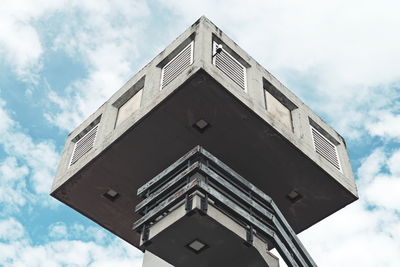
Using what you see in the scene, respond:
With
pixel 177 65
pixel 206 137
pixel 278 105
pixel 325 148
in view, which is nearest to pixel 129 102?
pixel 177 65

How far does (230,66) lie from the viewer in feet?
74.8

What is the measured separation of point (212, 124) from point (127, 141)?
126 inches

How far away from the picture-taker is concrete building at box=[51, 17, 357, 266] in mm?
21656

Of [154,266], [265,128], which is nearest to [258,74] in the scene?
[265,128]

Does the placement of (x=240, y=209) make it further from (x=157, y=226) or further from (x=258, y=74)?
(x=258, y=74)

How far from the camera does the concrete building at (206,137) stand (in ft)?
71.1

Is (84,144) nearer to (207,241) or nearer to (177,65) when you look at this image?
(177,65)

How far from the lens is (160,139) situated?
22.8 metres

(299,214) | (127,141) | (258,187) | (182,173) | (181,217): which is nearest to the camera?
(181,217)

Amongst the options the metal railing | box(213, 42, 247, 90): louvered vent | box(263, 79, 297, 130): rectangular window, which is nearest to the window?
box(263, 79, 297, 130): rectangular window

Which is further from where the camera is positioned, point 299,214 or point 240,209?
point 299,214

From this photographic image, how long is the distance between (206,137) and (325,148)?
18.1ft

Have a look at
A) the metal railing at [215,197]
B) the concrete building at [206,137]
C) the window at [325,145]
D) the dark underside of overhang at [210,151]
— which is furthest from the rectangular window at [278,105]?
the metal railing at [215,197]

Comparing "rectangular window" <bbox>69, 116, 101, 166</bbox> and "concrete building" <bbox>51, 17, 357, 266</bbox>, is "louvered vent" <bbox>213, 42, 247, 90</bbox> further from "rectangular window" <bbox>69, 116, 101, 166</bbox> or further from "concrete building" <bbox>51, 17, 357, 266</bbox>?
"rectangular window" <bbox>69, 116, 101, 166</bbox>
